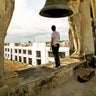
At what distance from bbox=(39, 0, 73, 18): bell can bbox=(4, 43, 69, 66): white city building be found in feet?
72.0

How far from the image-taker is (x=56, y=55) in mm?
5242

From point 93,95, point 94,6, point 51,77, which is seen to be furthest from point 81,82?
point 94,6

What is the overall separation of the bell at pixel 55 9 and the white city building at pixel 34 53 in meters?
21.9

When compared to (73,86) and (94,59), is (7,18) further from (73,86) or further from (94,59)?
(94,59)

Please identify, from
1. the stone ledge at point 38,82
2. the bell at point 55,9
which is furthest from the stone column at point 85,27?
the bell at point 55,9

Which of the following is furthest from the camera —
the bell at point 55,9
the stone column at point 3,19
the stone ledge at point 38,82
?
the bell at point 55,9

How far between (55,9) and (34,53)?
30.6 meters

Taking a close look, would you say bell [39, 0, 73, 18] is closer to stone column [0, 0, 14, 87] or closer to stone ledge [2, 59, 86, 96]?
stone column [0, 0, 14, 87]

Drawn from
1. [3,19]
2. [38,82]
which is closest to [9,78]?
[38,82]

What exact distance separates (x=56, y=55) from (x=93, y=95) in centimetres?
149

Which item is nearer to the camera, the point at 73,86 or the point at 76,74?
the point at 73,86

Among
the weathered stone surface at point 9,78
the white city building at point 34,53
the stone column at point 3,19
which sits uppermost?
the stone column at point 3,19

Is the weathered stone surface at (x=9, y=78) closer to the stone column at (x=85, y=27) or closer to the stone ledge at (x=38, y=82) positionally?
the stone ledge at (x=38, y=82)

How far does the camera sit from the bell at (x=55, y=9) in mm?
3681
